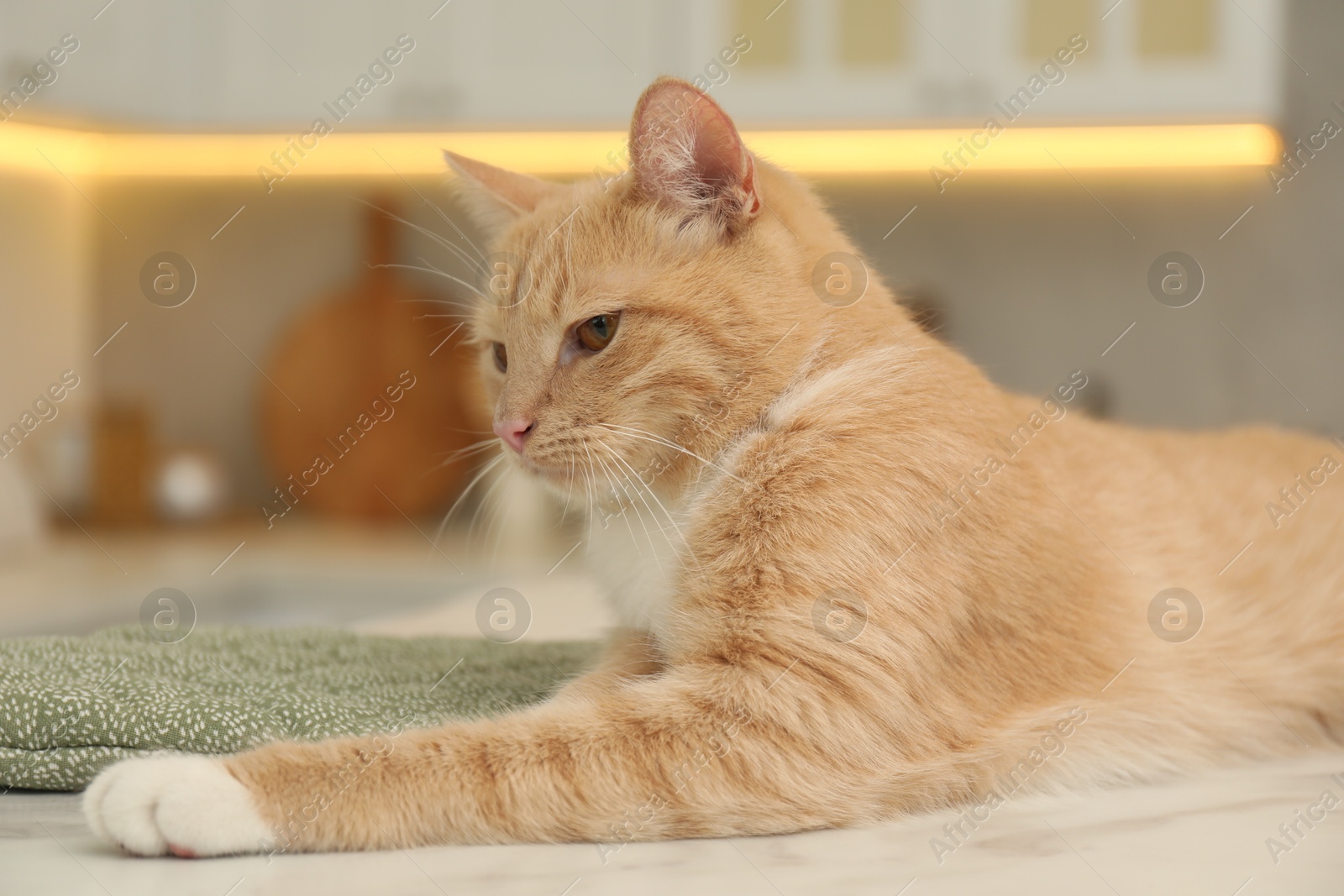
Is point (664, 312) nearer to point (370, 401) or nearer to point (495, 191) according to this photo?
point (495, 191)

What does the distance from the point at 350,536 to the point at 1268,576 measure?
8.52 ft

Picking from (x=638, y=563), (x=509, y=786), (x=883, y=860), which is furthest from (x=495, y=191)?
(x=883, y=860)

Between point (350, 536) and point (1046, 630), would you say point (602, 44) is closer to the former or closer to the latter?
point (350, 536)

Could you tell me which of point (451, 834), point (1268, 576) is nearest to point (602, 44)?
point (1268, 576)

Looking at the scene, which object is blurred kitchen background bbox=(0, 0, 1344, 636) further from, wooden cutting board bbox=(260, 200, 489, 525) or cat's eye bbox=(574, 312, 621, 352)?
cat's eye bbox=(574, 312, 621, 352)

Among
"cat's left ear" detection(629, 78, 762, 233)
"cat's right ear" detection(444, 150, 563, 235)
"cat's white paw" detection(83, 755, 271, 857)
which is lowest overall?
"cat's white paw" detection(83, 755, 271, 857)

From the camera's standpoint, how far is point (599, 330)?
1.19 m

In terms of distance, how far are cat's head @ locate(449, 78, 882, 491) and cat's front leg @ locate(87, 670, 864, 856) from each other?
0.30 meters

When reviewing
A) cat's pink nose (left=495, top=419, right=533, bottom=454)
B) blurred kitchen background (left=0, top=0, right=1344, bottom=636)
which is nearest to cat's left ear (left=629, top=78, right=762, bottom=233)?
cat's pink nose (left=495, top=419, right=533, bottom=454)

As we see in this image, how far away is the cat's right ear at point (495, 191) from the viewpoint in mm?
1466

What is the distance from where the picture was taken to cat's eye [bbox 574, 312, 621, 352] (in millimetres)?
1181

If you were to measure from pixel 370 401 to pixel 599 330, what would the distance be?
222 cm

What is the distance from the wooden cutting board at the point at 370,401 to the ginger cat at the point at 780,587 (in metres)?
1.95

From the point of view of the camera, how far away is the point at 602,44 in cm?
308
